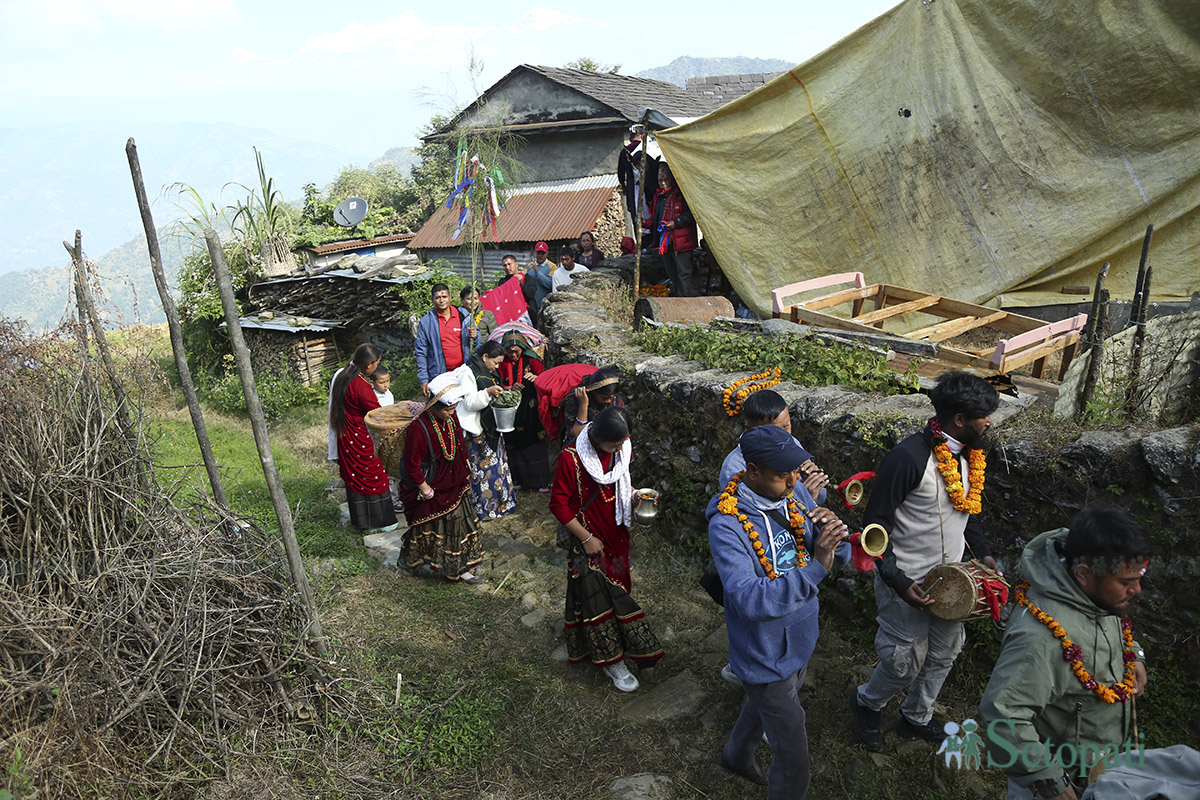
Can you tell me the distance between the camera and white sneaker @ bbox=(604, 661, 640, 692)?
4020 millimetres

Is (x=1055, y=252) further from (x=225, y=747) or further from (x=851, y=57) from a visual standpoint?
(x=225, y=747)

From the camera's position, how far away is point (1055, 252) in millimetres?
6816

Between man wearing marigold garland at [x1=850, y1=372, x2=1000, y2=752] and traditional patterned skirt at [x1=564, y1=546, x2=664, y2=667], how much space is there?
1.28m

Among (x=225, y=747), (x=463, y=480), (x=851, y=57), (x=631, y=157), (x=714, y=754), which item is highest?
(x=851, y=57)

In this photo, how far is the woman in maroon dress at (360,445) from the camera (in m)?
5.84

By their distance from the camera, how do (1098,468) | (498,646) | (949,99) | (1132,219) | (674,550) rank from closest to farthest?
1. (1098,468)
2. (498,646)
3. (674,550)
4. (1132,219)
5. (949,99)

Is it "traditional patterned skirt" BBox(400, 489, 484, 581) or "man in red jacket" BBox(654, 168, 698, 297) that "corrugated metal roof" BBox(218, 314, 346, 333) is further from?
"traditional patterned skirt" BBox(400, 489, 484, 581)

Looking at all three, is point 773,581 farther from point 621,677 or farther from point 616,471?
point 621,677

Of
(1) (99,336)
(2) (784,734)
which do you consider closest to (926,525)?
(2) (784,734)

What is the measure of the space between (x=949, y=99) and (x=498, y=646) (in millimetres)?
6531

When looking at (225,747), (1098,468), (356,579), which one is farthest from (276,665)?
(1098,468)

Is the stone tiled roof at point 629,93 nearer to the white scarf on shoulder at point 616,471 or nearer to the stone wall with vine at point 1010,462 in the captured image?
the stone wall with vine at point 1010,462

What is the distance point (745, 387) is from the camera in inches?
178

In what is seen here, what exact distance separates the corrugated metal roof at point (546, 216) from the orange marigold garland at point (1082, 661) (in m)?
12.1
